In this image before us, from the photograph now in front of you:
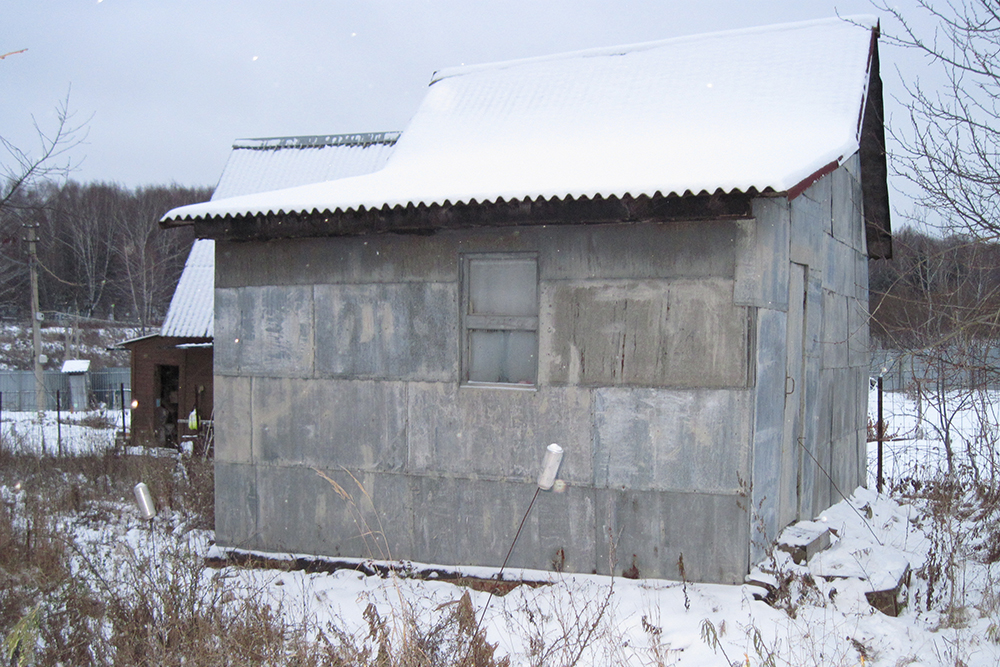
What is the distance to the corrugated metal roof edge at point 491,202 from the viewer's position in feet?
17.6

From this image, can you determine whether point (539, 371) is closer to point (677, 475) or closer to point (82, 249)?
point (677, 475)

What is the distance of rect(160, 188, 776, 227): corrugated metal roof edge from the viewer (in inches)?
211

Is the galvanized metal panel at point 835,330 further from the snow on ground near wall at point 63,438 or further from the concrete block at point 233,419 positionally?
the snow on ground near wall at point 63,438

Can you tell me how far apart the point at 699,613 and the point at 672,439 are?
127 centimetres

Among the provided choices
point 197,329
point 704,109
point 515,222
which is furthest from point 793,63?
point 197,329

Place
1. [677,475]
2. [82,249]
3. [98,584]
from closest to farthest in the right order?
1. [98,584]
2. [677,475]
3. [82,249]

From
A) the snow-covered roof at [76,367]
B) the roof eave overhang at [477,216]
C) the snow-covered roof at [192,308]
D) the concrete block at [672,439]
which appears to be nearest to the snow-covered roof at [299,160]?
the snow-covered roof at [192,308]

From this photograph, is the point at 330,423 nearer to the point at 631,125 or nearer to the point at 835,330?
the point at 631,125

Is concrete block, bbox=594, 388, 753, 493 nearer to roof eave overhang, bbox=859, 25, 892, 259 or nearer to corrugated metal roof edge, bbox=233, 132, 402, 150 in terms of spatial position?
roof eave overhang, bbox=859, 25, 892, 259

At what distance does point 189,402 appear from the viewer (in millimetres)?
16281

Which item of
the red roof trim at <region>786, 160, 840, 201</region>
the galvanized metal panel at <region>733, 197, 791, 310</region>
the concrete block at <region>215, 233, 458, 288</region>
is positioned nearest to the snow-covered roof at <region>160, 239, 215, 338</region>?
the concrete block at <region>215, 233, 458, 288</region>

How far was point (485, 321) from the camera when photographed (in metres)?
6.61

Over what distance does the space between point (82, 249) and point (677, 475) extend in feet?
146

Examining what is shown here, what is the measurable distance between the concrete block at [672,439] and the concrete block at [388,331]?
1382 mm
